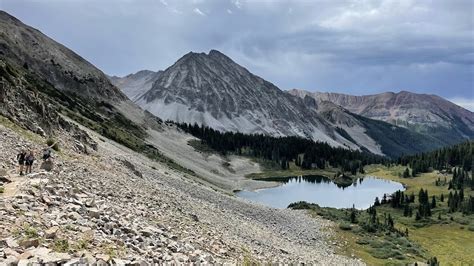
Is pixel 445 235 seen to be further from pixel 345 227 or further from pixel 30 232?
pixel 30 232

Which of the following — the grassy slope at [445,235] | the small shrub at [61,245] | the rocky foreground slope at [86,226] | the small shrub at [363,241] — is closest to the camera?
the rocky foreground slope at [86,226]

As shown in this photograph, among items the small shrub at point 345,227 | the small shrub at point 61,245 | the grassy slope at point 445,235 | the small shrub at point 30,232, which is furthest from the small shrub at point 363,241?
the small shrub at point 30,232

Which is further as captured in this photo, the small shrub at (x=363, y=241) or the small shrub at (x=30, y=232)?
the small shrub at (x=363, y=241)

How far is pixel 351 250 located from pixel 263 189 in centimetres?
11532

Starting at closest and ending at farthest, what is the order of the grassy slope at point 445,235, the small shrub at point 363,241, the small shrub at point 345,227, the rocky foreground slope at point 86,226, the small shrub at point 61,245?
the rocky foreground slope at point 86,226 < the small shrub at point 61,245 < the small shrub at point 363,241 < the grassy slope at point 445,235 < the small shrub at point 345,227

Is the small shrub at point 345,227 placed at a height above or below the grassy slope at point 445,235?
above

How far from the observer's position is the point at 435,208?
502ft

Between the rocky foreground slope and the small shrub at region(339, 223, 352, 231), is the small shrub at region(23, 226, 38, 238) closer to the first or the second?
the rocky foreground slope

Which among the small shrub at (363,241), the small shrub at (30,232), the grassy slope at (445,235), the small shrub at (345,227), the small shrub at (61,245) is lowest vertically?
the grassy slope at (445,235)

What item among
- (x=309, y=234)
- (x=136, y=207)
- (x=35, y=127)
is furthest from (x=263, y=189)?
(x=136, y=207)

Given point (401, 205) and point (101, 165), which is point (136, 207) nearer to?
point (101, 165)

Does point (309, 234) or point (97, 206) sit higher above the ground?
point (97, 206)

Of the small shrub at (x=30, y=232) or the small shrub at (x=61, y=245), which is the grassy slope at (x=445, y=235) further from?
the small shrub at (x=30, y=232)

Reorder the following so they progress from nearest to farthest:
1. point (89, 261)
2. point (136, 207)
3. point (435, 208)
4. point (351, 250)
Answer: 1. point (89, 261)
2. point (136, 207)
3. point (351, 250)
4. point (435, 208)
